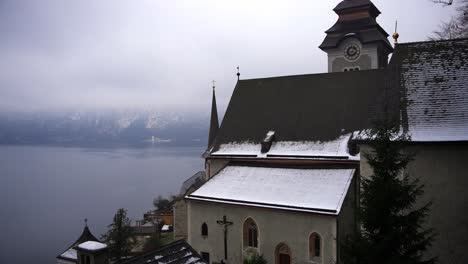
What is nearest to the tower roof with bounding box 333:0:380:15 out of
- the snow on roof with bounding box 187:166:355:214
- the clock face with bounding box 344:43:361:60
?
the clock face with bounding box 344:43:361:60

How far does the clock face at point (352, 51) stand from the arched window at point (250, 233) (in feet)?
47.0

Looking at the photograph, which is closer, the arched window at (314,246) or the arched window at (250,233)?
the arched window at (314,246)

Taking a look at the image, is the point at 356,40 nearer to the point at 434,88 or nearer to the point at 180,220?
the point at 434,88

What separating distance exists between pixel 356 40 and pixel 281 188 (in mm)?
13467

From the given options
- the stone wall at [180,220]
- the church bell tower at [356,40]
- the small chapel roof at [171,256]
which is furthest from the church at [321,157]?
the stone wall at [180,220]

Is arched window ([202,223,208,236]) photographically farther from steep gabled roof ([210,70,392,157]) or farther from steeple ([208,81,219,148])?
steeple ([208,81,219,148])

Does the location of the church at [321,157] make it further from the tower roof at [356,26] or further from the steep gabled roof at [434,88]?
the tower roof at [356,26]

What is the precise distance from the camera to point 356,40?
995 inches

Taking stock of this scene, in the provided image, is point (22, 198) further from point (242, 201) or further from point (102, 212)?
point (242, 201)

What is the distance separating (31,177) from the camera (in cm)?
8588

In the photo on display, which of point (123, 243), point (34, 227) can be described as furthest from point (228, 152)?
point (34, 227)

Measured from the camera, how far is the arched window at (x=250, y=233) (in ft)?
52.2

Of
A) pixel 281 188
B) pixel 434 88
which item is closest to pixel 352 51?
pixel 281 188

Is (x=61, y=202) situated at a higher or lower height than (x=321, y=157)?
lower
